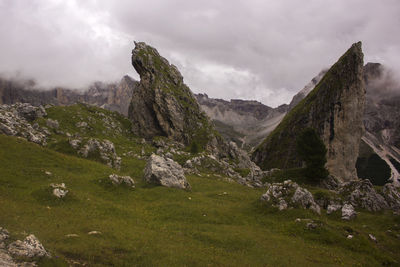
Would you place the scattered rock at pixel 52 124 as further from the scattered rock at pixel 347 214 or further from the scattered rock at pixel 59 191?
the scattered rock at pixel 347 214

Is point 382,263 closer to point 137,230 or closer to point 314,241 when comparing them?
point 314,241

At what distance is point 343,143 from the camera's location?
4038 inches

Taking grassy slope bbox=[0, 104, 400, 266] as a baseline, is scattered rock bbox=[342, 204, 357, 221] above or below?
above

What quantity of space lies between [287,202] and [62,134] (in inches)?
2960

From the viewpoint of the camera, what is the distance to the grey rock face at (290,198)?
1335 inches

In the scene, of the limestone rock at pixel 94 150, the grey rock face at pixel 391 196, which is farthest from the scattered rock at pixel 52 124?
the grey rock face at pixel 391 196

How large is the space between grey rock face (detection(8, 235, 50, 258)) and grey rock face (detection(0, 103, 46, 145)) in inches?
1654

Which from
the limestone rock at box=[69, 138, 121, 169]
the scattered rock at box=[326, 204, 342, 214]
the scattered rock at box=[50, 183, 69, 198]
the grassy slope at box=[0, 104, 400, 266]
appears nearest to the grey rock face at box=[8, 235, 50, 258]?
the grassy slope at box=[0, 104, 400, 266]

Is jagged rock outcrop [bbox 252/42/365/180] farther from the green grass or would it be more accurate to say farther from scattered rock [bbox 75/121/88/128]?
scattered rock [bbox 75/121/88/128]

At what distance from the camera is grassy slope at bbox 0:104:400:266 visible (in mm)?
19672

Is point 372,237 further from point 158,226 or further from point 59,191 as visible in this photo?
point 59,191

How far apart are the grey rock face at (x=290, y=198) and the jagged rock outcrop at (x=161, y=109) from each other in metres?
74.8

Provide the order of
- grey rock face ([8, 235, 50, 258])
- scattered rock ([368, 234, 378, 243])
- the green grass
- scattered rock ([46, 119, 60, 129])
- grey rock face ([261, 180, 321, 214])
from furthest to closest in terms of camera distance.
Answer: scattered rock ([46, 119, 60, 129]) → grey rock face ([261, 180, 321, 214]) → scattered rock ([368, 234, 378, 243]) → the green grass → grey rock face ([8, 235, 50, 258])

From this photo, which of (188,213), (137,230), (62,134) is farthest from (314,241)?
(62,134)
